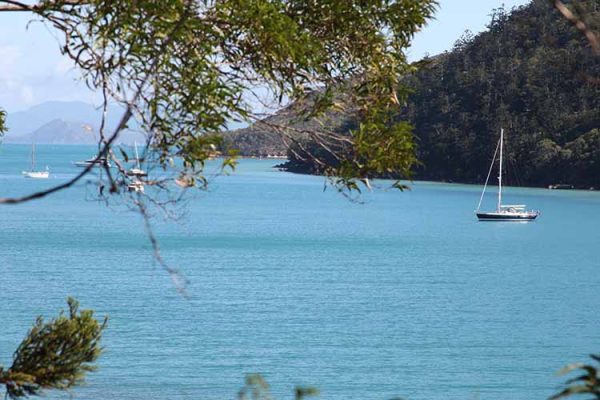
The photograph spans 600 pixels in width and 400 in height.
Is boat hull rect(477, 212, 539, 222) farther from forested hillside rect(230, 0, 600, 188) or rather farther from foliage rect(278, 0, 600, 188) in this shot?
forested hillside rect(230, 0, 600, 188)

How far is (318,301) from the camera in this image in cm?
3120

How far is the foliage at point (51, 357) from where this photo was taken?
7.76 metres

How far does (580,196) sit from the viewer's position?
7506 cm

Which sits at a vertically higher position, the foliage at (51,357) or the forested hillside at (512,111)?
the forested hillside at (512,111)

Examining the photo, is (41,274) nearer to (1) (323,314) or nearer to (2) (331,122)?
(1) (323,314)

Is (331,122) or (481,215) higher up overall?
(331,122)

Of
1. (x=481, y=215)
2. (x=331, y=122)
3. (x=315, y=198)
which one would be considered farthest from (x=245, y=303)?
(x=315, y=198)

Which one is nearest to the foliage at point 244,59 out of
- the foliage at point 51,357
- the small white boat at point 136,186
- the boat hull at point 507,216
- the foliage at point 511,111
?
the small white boat at point 136,186

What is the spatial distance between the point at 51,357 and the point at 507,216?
171 feet

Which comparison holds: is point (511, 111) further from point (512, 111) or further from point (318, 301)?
point (318, 301)

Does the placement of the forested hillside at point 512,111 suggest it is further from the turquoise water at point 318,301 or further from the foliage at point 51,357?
the foliage at point 51,357

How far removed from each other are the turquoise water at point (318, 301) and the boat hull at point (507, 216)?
128 centimetres

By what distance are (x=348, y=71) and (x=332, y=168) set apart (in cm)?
59

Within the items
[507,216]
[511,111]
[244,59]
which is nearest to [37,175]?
[511,111]
